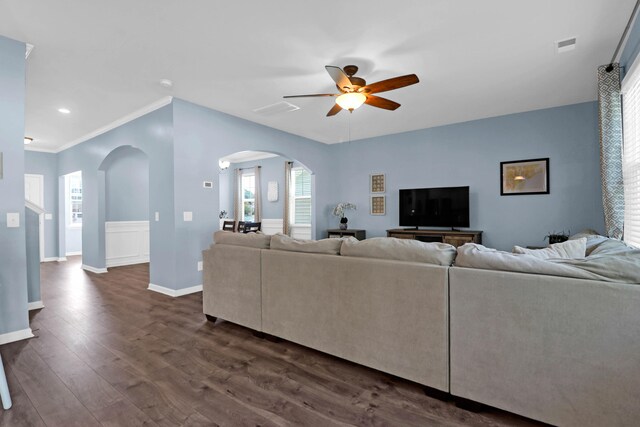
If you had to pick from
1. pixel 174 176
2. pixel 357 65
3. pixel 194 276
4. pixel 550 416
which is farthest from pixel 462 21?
pixel 194 276

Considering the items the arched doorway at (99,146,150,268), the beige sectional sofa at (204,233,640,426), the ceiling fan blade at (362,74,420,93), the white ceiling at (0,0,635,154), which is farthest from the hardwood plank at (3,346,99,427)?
the arched doorway at (99,146,150,268)

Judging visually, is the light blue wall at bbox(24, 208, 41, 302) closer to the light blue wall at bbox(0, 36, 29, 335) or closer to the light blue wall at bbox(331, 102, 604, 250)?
the light blue wall at bbox(0, 36, 29, 335)

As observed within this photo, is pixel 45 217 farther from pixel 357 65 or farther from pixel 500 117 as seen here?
pixel 500 117

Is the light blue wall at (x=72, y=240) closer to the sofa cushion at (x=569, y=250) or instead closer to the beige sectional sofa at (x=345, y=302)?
the beige sectional sofa at (x=345, y=302)

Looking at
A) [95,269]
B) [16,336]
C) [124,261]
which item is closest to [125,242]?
[124,261]

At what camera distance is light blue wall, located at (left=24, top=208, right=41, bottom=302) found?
144 inches

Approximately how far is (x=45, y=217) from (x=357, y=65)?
26.7 feet

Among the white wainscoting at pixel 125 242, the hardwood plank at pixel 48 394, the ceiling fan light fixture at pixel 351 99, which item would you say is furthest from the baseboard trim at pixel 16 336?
the ceiling fan light fixture at pixel 351 99

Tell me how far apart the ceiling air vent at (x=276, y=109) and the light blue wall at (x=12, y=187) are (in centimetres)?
258

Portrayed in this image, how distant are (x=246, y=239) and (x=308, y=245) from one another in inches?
29.4

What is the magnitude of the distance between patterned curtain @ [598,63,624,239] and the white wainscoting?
7.74 m

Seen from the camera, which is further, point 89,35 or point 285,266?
point 89,35

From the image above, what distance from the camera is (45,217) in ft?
23.7

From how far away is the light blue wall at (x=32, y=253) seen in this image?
365 cm
